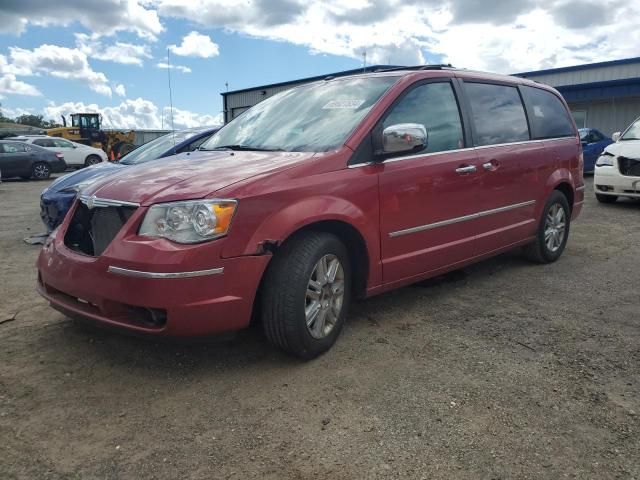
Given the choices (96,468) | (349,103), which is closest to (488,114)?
(349,103)

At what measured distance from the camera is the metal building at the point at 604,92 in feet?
66.1

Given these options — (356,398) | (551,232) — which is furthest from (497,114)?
(356,398)

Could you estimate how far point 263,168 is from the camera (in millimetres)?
3166

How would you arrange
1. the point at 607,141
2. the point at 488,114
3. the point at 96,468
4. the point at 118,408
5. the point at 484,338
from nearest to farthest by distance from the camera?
the point at 96,468 < the point at 118,408 < the point at 484,338 < the point at 488,114 < the point at 607,141

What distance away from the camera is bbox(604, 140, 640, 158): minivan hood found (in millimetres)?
8914

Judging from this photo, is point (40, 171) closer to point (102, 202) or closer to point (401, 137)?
point (102, 202)

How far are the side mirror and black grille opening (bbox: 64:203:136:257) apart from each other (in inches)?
62.8

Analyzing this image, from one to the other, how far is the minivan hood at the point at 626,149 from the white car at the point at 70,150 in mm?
17355

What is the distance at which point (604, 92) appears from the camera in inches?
800

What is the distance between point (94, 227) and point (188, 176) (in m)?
0.61

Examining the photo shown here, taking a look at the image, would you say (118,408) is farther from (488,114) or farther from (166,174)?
(488,114)

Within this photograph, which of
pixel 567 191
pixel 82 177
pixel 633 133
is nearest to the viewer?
pixel 567 191

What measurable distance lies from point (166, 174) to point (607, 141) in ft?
50.9

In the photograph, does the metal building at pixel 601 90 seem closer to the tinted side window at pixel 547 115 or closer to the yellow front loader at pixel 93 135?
the yellow front loader at pixel 93 135
